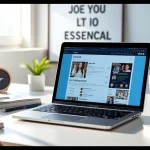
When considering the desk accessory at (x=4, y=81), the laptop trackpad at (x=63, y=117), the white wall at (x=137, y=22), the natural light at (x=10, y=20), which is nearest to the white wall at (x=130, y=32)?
the white wall at (x=137, y=22)

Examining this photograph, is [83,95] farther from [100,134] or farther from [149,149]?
[149,149]

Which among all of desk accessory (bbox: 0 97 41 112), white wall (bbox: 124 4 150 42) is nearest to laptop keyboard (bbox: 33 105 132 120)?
desk accessory (bbox: 0 97 41 112)

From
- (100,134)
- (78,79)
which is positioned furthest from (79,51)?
(100,134)

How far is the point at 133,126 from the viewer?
3.76 feet

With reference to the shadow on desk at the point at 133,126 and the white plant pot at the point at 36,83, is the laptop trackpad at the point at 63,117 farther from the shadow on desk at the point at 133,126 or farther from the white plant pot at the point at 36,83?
the white plant pot at the point at 36,83

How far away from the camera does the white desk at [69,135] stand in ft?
3.17

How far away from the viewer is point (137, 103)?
4.17 feet

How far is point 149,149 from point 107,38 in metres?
2.21

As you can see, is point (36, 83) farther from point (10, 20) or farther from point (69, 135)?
point (10, 20)

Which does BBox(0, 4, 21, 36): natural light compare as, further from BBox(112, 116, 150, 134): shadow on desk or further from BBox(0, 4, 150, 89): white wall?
BBox(112, 116, 150, 134): shadow on desk

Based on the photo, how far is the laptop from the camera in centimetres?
123

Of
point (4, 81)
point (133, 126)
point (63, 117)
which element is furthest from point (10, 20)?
point (133, 126)

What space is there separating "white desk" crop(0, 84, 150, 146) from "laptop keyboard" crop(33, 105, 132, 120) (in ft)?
0.17

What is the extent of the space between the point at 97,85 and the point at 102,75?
0.04 meters
